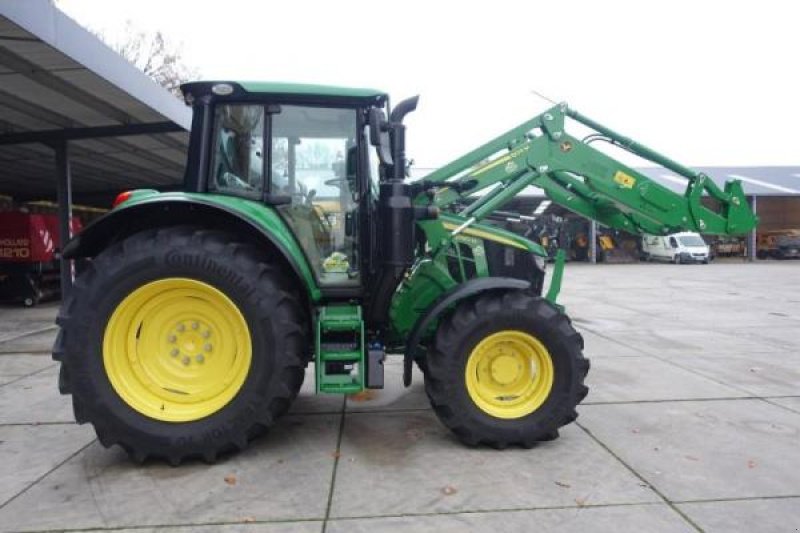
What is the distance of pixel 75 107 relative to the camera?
10555 mm

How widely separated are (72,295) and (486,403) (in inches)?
113

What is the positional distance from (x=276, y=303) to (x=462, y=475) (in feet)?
5.27

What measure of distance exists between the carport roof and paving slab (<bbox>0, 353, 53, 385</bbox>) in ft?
12.5

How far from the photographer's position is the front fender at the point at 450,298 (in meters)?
4.35

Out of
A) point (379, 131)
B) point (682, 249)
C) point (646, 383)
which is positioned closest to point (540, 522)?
point (379, 131)

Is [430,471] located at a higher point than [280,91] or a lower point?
lower

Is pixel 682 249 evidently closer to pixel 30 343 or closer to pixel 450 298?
pixel 30 343

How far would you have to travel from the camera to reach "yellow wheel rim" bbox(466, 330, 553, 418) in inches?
173

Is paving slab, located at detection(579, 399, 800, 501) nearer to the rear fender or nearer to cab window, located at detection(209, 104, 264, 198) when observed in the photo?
the rear fender

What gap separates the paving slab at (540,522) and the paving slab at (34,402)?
3246 millimetres

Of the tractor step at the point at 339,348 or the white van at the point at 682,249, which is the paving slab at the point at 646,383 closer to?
the tractor step at the point at 339,348

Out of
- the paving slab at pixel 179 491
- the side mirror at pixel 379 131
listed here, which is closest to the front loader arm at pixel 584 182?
the side mirror at pixel 379 131

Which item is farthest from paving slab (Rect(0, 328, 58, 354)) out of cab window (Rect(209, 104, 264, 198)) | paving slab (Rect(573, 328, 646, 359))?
paving slab (Rect(573, 328, 646, 359))

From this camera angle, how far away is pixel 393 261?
422 cm
